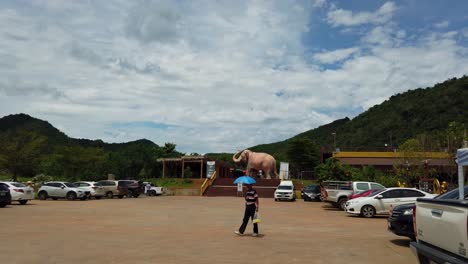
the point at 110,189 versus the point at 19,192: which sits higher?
the point at 110,189

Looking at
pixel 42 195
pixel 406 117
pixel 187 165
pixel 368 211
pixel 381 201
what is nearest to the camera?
pixel 381 201

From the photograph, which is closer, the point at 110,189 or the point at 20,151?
the point at 110,189

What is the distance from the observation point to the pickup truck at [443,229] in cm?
525

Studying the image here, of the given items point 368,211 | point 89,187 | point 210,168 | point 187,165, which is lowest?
point 368,211

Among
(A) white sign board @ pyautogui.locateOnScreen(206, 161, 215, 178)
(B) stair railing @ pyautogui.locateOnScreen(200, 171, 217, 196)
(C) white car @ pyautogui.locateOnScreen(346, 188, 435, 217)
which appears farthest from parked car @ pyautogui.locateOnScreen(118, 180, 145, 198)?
(C) white car @ pyautogui.locateOnScreen(346, 188, 435, 217)

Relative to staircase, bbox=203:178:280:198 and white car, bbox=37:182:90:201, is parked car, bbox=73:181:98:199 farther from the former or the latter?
staircase, bbox=203:178:280:198

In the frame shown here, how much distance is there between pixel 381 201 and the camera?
1920cm

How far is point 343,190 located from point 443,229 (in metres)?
19.9

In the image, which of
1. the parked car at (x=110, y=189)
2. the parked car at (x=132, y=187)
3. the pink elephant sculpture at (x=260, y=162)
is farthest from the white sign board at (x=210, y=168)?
the parked car at (x=110, y=189)

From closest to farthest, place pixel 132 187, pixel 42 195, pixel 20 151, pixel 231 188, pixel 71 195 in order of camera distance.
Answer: pixel 71 195 → pixel 42 195 → pixel 132 187 → pixel 231 188 → pixel 20 151

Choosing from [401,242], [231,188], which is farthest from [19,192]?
[231,188]

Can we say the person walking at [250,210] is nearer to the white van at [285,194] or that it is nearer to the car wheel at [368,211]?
the car wheel at [368,211]

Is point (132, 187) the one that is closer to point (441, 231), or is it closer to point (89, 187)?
point (89, 187)

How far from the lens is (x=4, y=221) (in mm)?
16094
